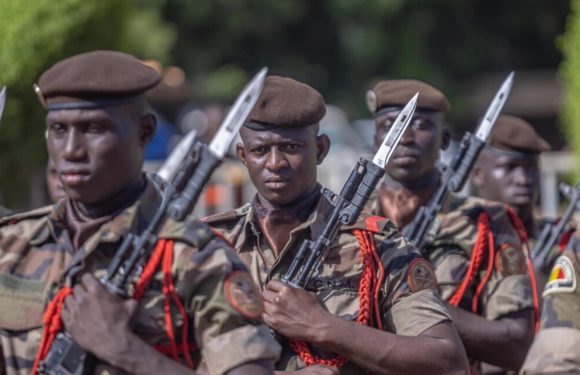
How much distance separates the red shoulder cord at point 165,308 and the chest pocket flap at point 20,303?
58mm

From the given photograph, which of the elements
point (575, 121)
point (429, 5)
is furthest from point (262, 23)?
point (575, 121)

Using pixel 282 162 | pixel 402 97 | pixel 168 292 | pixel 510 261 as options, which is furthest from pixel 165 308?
pixel 510 261

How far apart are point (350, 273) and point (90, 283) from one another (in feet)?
4.88

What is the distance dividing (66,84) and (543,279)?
4.60 meters

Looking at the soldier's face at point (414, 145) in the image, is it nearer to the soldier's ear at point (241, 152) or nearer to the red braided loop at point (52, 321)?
the soldier's ear at point (241, 152)

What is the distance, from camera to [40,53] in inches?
466

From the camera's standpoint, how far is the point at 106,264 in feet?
15.6

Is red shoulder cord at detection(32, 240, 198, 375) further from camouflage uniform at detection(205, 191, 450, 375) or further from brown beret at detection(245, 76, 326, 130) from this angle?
brown beret at detection(245, 76, 326, 130)

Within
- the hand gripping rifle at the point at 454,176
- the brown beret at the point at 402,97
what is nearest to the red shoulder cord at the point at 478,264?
the hand gripping rifle at the point at 454,176

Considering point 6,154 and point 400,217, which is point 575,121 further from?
point 400,217

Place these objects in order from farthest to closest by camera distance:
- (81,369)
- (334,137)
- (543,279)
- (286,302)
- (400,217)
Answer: (334,137) < (543,279) < (400,217) < (286,302) < (81,369)

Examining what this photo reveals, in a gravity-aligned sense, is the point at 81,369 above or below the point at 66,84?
below

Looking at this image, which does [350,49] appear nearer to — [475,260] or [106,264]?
[475,260]

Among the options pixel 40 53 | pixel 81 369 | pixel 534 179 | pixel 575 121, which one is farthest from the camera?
pixel 575 121
